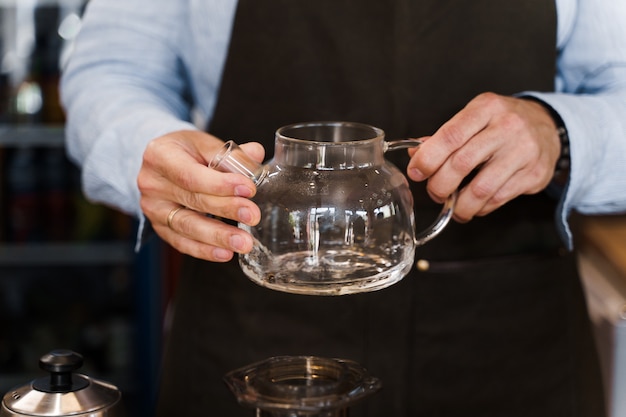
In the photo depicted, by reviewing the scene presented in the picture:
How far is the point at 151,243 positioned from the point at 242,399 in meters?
1.82

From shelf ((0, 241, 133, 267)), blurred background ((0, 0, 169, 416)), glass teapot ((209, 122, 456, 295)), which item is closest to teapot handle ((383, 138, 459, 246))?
glass teapot ((209, 122, 456, 295))

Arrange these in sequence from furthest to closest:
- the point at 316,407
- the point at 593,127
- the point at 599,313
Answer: the point at 599,313 < the point at 593,127 < the point at 316,407

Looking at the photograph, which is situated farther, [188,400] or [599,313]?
[599,313]

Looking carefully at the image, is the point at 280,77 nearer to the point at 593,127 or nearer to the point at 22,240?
the point at 593,127

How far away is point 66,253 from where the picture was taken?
2.59m

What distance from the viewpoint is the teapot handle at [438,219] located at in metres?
0.88

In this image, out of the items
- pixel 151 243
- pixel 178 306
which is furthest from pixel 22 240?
pixel 178 306

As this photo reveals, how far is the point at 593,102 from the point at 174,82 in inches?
23.0

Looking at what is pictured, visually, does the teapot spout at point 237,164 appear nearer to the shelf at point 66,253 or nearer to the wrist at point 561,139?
the wrist at point 561,139

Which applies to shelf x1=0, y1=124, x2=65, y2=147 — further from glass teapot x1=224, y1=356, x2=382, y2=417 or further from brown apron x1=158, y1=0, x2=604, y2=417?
glass teapot x1=224, y1=356, x2=382, y2=417

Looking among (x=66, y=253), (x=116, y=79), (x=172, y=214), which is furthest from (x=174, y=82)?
(x=66, y=253)

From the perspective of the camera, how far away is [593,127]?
1070mm

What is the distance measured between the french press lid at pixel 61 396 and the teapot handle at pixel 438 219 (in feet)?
1.07

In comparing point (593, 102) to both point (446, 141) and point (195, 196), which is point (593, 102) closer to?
point (446, 141)
